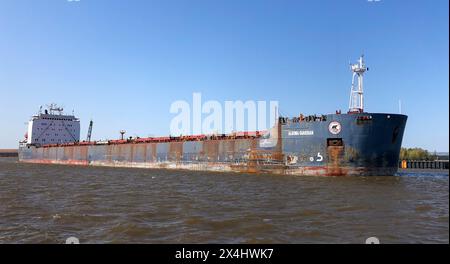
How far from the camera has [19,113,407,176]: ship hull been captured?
68.8ft

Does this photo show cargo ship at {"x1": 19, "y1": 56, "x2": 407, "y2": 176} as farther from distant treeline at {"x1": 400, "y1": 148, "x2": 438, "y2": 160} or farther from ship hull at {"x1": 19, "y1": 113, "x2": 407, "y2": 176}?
distant treeline at {"x1": 400, "y1": 148, "x2": 438, "y2": 160}

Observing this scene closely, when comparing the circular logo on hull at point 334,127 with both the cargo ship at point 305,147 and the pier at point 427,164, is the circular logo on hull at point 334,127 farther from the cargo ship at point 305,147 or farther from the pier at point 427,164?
the pier at point 427,164

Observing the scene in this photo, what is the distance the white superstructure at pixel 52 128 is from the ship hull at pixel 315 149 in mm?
33598

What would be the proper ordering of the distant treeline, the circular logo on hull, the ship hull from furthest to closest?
the distant treeline, the circular logo on hull, the ship hull

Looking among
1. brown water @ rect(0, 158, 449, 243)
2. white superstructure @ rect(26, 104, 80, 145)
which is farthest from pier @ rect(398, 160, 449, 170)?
white superstructure @ rect(26, 104, 80, 145)

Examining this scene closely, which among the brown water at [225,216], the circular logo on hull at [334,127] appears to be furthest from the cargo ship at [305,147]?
the brown water at [225,216]

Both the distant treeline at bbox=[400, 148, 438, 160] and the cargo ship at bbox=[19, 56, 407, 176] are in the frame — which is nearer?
the cargo ship at bbox=[19, 56, 407, 176]

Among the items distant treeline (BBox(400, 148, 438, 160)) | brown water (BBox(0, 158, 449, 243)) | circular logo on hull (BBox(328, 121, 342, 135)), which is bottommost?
brown water (BBox(0, 158, 449, 243))

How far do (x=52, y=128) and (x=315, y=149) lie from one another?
4675 cm

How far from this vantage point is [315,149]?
22.3 m

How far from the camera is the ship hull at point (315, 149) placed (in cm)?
2098

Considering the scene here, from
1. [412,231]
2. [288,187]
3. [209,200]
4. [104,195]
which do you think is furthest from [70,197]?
[412,231]

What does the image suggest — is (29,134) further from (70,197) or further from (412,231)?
(412,231)
